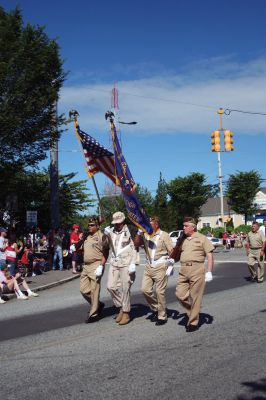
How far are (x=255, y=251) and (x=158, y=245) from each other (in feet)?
23.0

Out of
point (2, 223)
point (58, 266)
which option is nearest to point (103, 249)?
point (58, 266)

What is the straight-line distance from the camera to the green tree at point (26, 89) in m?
20.1

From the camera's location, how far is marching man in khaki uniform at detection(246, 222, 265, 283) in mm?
14416

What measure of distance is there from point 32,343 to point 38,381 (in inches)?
77.6

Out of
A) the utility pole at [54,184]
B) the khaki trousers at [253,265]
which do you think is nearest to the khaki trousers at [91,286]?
the khaki trousers at [253,265]

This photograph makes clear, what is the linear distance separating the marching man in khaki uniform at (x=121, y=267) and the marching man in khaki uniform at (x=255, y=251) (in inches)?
262

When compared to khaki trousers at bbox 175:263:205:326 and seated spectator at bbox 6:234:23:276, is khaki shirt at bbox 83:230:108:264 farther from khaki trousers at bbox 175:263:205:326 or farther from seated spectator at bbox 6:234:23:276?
seated spectator at bbox 6:234:23:276

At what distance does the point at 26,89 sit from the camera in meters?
20.8

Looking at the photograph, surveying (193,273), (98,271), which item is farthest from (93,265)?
(193,273)

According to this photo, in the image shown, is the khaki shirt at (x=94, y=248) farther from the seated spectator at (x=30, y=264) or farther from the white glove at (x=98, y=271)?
the seated spectator at (x=30, y=264)

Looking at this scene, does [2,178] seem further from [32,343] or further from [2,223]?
[32,343]

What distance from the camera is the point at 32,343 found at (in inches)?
289

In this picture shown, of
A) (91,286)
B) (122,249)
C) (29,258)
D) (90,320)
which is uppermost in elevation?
(122,249)

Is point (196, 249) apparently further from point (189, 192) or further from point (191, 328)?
point (189, 192)
